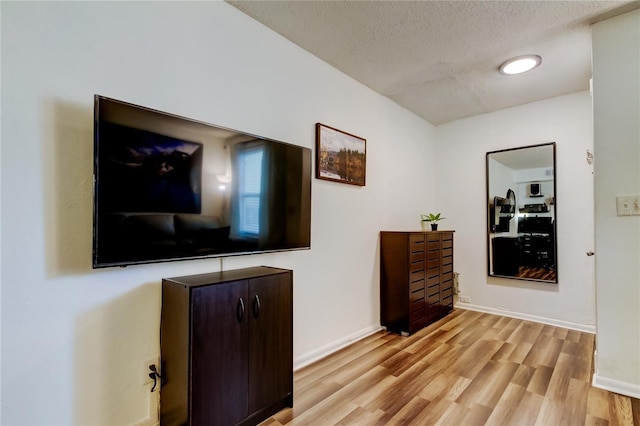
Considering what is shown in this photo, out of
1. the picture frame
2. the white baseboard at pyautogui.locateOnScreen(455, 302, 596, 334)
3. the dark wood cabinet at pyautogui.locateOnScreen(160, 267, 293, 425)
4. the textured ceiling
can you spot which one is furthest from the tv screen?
the white baseboard at pyautogui.locateOnScreen(455, 302, 596, 334)

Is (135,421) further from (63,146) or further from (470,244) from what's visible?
(470,244)

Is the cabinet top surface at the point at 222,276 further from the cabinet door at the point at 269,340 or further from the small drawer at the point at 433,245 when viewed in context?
the small drawer at the point at 433,245

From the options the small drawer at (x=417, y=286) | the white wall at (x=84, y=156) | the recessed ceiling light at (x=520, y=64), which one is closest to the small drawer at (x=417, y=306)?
the small drawer at (x=417, y=286)

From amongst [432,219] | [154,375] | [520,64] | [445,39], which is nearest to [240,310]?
[154,375]

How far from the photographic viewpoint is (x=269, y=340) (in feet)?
5.72

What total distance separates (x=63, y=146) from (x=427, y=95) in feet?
10.6

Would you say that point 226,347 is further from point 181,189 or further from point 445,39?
point 445,39

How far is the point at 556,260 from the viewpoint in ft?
11.0

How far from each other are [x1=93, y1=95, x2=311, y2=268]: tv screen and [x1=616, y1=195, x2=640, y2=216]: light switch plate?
220cm

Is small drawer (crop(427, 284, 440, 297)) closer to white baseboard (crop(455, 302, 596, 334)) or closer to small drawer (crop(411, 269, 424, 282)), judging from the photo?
small drawer (crop(411, 269, 424, 282))

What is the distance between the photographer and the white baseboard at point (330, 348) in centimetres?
234

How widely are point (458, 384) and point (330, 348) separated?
993mm

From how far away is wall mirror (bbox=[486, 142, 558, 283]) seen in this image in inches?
134

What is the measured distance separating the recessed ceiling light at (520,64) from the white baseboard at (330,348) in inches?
107
